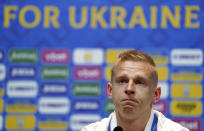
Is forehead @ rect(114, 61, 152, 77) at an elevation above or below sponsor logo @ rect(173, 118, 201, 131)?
above

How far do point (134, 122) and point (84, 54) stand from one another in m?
1.41

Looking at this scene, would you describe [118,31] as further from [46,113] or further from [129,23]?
[46,113]

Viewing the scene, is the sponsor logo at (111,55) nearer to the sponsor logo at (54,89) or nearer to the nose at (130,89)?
the sponsor logo at (54,89)

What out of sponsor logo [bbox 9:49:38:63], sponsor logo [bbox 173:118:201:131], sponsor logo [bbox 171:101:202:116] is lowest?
sponsor logo [bbox 173:118:201:131]

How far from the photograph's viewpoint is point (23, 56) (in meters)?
2.91

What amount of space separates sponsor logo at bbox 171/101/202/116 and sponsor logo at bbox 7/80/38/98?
108 cm

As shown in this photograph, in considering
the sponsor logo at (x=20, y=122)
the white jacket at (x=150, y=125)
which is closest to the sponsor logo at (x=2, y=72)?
the sponsor logo at (x=20, y=122)

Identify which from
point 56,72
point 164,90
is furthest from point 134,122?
point 56,72

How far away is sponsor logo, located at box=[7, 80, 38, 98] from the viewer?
2904mm

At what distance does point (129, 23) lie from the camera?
2.88 m

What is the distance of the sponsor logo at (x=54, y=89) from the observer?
2902 millimetres

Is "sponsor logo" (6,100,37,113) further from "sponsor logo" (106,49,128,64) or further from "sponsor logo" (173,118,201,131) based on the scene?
"sponsor logo" (173,118,201,131)

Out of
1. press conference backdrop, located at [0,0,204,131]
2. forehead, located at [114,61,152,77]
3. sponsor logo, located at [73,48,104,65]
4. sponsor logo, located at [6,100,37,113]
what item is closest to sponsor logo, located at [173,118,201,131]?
press conference backdrop, located at [0,0,204,131]

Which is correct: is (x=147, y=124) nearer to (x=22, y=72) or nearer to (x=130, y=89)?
(x=130, y=89)
